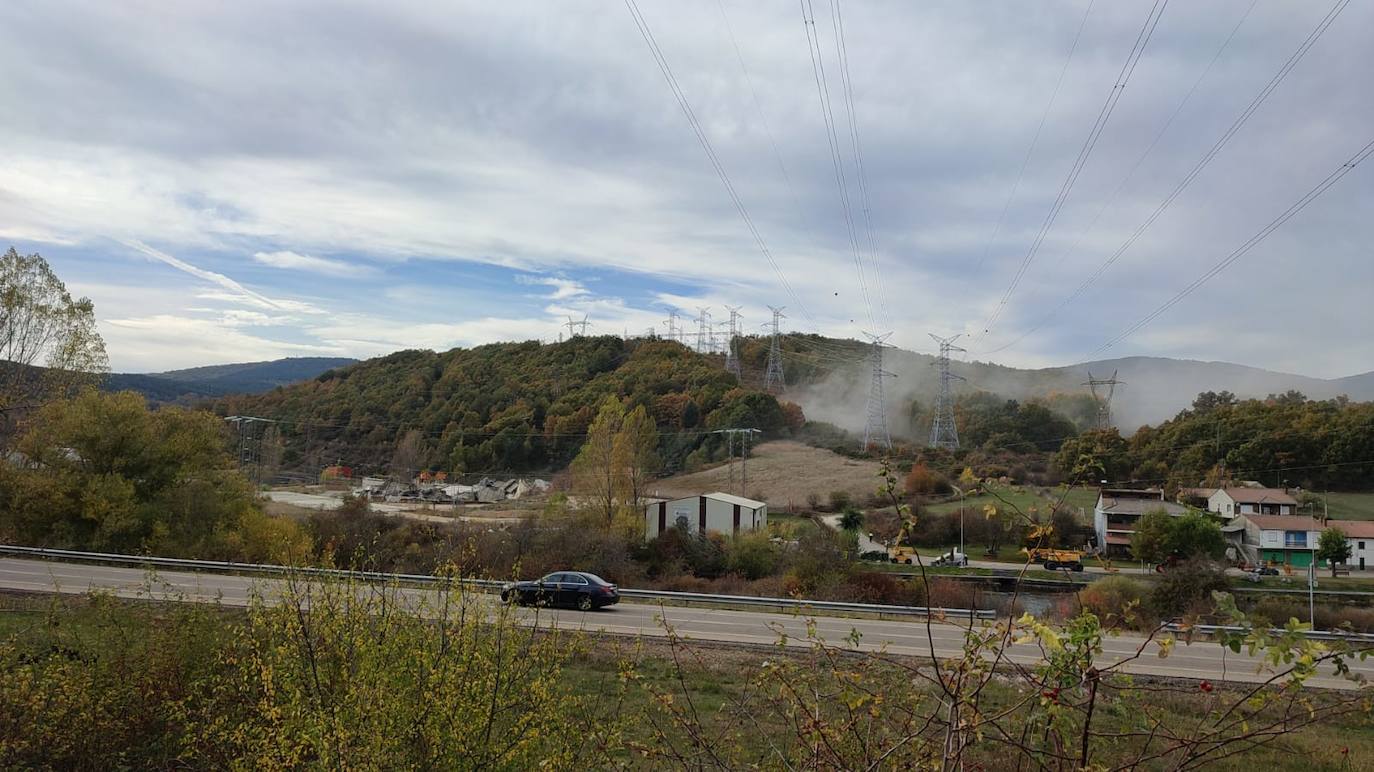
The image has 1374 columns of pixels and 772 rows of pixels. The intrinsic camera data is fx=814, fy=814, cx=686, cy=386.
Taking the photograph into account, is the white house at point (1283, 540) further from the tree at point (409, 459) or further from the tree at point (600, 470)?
the tree at point (409, 459)

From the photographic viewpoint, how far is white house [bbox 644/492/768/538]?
162ft

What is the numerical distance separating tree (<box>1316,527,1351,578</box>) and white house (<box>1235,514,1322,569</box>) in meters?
3.12

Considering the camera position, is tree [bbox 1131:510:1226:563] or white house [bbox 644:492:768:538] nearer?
tree [bbox 1131:510:1226:563]

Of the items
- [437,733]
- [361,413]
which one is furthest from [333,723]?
[361,413]

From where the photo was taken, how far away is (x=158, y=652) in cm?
954

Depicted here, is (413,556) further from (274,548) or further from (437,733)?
(437,733)

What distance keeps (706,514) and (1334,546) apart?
40284mm

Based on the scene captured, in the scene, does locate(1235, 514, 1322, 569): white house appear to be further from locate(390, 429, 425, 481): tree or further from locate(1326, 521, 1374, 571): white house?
locate(390, 429, 425, 481): tree

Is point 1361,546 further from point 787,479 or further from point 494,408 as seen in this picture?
point 494,408

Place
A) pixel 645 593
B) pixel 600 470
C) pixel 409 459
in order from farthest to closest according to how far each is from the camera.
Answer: pixel 409 459, pixel 600 470, pixel 645 593

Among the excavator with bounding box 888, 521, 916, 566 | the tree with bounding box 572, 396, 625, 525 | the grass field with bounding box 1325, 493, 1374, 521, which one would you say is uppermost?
the excavator with bounding box 888, 521, 916, 566

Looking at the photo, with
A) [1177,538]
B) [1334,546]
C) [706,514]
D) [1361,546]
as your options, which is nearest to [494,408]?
[706,514]

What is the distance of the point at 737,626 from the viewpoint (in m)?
22.8

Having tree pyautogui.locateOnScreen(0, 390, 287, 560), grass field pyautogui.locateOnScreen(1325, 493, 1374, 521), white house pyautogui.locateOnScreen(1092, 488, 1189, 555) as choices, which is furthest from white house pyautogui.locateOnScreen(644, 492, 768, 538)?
grass field pyautogui.locateOnScreen(1325, 493, 1374, 521)
